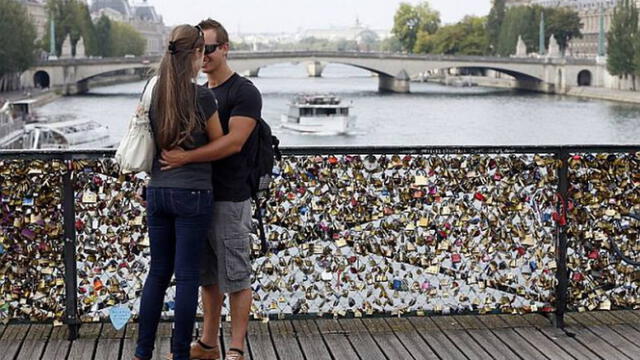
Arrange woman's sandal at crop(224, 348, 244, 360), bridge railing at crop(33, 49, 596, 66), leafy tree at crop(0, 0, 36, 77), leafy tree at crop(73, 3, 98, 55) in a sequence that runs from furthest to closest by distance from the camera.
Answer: leafy tree at crop(73, 3, 98, 55) → bridge railing at crop(33, 49, 596, 66) → leafy tree at crop(0, 0, 36, 77) → woman's sandal at crop(224, 348, 244, 360)

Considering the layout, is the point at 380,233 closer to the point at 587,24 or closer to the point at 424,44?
the point at 424,44

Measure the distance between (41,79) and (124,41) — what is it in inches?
949

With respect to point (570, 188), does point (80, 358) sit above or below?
below

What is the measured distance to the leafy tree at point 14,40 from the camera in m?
52.8

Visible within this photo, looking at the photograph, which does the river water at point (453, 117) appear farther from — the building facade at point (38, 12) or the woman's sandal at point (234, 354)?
the building facade at point (38, 12)

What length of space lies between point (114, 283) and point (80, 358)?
40cm

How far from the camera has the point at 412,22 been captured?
98375 mm

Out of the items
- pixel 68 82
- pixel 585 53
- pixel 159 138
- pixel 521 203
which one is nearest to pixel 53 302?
pixel 159 138

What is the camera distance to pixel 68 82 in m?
64.4

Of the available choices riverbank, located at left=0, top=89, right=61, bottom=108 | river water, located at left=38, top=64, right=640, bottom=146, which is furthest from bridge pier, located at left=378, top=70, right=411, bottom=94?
riverbank, located at left=0, top=89, right=61, bottom=108

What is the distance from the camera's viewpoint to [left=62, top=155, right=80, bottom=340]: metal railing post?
4996 mm

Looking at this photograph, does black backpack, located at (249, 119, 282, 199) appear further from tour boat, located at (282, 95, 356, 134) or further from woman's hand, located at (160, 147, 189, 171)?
tour boat, located at (282, 95, 356, 134)

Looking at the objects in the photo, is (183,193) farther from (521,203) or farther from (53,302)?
(521,203)

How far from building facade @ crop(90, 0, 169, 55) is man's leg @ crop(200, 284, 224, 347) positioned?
357ft
